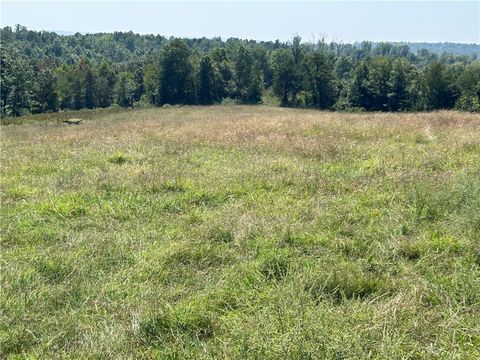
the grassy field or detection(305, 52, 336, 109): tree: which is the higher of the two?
detection(305, 52, 336, 109): tree

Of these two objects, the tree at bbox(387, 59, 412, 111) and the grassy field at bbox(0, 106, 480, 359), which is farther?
the tree at bbox(387, 59, 412, 111)

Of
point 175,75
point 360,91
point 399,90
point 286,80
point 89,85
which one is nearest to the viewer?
point 399,90

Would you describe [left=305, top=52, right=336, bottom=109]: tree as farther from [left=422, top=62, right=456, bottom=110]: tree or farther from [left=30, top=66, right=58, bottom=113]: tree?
[left=30, top=66, right=58, bottom=113]: tree

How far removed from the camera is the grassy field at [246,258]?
3.25 m

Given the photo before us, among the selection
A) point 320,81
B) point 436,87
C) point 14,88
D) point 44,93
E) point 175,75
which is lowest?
point 44,93

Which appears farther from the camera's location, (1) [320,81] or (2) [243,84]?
(2) [243,84]

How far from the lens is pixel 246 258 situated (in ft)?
15.8

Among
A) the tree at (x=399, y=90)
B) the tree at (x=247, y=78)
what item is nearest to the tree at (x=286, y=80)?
the tree at (x=247, y=78)

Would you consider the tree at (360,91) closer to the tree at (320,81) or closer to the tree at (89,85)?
the tree at (320,81)

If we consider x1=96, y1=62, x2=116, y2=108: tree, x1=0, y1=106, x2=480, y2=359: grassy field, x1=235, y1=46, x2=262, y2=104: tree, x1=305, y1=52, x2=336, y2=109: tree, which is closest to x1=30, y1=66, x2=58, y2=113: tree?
x1=96, y1=62, x2=116, y2=108: tree

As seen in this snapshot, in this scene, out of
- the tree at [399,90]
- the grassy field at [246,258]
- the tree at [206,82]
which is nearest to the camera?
the grassy field at [246,258]

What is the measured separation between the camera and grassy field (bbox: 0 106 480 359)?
325 cm

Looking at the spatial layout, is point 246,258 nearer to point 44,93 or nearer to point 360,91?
point 360,91

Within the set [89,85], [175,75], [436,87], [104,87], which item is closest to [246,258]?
[436,87]
